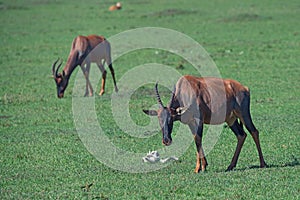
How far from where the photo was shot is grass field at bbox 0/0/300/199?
9.70m

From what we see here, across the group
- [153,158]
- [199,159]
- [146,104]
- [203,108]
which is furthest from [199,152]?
[146,104]

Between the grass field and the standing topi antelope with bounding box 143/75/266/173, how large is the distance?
0.53 meters

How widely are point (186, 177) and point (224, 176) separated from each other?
52 cm

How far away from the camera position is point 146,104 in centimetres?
1698

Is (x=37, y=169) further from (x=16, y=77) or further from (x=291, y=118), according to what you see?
(x=16, y=77)

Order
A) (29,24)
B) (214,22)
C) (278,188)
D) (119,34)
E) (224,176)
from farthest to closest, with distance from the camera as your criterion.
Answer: (29,24), (214,22), (119,34), (224,176), (278,188)

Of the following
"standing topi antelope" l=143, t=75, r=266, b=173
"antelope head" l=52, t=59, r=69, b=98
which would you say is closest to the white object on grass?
"standing topi antelope" l=143, t=75, r=266, b=173

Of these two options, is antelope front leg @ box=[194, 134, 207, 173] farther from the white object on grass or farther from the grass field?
the white object on grass

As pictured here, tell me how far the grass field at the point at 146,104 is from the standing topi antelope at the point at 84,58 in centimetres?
46

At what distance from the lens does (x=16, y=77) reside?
2144 centimetres

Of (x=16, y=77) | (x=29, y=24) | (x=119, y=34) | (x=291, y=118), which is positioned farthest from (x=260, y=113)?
(x=29, y=24)

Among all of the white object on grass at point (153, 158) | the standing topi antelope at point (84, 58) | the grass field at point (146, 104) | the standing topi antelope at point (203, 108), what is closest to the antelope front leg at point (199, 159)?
the standing topi antelope at point (203, 108)

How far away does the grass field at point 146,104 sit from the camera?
9695 millimetres

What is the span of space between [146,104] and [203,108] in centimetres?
639
